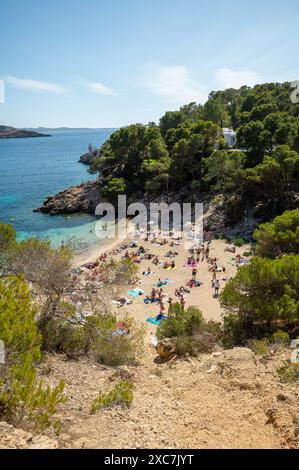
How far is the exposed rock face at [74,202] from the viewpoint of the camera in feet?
152

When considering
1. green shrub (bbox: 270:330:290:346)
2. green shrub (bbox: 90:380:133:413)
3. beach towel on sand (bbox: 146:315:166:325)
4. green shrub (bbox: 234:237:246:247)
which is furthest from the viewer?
green shrub (bbox: 234:237:246:247)

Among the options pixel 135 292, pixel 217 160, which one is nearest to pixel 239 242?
pixel 217 160

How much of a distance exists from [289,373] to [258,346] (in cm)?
246

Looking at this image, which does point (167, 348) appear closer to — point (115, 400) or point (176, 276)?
point (115, 400)

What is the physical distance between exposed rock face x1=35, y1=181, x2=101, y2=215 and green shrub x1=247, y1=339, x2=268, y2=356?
121ft

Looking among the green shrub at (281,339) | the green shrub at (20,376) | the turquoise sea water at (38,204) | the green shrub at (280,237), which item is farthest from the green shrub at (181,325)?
the green shrub at (280,237)

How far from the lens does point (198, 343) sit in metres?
11.9

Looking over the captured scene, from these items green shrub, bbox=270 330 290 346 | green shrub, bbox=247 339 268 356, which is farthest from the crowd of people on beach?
green shrub, bbox=270 330 290 346

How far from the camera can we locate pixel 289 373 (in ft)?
26.9

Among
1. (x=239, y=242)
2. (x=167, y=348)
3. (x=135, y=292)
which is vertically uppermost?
(x=167, y=348)

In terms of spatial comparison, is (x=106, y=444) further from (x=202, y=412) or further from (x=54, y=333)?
(x=54, y=333)

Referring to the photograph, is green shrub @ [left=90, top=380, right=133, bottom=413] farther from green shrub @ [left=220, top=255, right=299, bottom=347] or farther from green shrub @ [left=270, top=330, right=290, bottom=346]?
green shrub @ [left=220, top=255, right=299, bottom=347]

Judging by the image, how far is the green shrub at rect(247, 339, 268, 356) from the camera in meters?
10.4

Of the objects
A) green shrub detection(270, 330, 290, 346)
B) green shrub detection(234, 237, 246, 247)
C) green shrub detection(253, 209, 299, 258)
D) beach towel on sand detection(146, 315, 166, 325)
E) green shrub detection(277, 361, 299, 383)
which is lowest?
beach towel on sand detection(146, 315, 166, 325)
